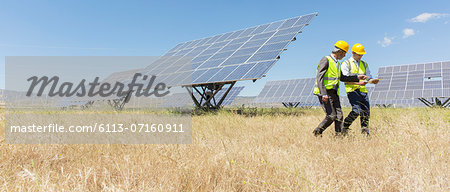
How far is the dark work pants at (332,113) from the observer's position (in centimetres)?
399

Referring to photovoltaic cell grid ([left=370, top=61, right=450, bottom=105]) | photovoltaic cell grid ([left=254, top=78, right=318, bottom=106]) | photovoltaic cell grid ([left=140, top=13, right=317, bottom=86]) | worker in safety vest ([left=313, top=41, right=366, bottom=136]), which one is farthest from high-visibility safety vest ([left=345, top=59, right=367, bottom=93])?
photovoltaic cell grid ([left=254, top=78, right=318, bottom=106])

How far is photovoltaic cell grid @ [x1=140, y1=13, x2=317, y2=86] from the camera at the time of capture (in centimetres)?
817

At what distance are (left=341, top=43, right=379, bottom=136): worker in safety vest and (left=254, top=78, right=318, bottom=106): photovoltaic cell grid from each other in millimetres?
17804

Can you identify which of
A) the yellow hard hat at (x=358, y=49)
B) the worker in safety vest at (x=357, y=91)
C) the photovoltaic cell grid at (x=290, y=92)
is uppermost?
the yellow hard hat at (x=358, y=49)

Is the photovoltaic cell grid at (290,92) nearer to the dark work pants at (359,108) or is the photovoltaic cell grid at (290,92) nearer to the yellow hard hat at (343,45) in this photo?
the dark work pants at (359,108)

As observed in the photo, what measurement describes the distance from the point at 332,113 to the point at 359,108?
0.50m

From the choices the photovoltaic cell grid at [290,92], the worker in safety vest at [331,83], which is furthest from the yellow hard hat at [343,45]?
the photovoltaic cell grid at [290,92]

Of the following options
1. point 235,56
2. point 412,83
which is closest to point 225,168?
point 235,56

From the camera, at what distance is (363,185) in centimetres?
181

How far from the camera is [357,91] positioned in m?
4.25

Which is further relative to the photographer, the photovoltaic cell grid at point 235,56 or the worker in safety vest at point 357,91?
the photovoltaic cell grid at point 235,56

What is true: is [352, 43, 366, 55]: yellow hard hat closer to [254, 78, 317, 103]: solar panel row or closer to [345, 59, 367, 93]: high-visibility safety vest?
[345, 59, 367, 93]: high-visibility safety vest

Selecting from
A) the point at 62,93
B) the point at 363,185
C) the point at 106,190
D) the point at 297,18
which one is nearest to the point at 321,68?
the point at 363,185

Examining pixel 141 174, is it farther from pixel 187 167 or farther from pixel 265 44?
pixel 265 44
